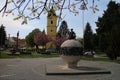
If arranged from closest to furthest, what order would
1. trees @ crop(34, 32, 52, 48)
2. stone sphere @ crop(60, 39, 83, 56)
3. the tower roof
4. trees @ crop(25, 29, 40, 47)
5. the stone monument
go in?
the tower roof → the stone monument → stone sphere @ crop(60, 39, 83, 56) → trees @ crop(34, 32, 52, 48) → trees @ crop(25, 29, 40, 47)

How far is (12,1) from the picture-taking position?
494 cm

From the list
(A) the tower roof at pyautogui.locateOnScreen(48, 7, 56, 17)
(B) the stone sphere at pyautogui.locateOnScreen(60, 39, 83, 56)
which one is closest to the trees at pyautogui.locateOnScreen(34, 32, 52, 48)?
(B) the stone sphere at pyautogui.locateOnScreen(60, 39, 83, 56)

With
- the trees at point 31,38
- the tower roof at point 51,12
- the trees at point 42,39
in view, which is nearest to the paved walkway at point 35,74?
the tower roof at point 51,12

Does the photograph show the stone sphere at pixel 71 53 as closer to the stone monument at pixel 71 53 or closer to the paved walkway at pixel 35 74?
the stone monument at pixel 71 53

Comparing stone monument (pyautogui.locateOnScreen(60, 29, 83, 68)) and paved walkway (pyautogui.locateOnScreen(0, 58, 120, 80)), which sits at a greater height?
stone monument (pyautogui.locateOnScreen(60, 29, 83, 68))

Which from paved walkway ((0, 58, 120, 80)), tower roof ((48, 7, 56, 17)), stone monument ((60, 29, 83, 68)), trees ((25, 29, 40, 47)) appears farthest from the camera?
trees ((25, 29, 40, 47))

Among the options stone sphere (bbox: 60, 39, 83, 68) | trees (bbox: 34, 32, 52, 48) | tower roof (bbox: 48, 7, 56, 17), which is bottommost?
stone sphere (bbox: 60, 39, 83, 68)

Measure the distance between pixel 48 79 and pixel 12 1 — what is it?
756 inches

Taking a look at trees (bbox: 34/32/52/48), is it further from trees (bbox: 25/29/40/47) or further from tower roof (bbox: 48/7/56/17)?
tower roof (bbox: 48/7/56/17)

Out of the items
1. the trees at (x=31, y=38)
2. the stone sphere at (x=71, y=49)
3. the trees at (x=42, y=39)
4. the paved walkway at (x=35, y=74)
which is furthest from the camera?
the trees at (x=31, y=38)

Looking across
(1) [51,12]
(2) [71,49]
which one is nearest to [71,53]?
(2) [71,49]

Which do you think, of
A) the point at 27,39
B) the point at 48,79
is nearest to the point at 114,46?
the point at 48,79

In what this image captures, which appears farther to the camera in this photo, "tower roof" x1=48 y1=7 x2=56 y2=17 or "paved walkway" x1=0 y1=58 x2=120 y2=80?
"paved walkway" x1=0 y1=58 x2=120 y2=80

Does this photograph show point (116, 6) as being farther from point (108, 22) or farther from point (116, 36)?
point (116, 36)
